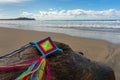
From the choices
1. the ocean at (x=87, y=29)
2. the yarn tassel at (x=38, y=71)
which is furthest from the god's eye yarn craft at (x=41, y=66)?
the ocean at (x=87, y=29)

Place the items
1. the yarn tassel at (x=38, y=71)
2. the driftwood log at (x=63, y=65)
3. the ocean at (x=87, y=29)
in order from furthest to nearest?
the ocean at (x=87, y=29)
the driftwood log at (x=63, y=65)
the yarn tassel at (x=38, y=71)

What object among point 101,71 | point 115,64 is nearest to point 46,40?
point 101,71

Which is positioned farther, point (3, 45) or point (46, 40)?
point (3, 45)

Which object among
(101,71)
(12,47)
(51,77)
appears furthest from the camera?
(12,47)

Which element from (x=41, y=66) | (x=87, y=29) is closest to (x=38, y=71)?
(x=41, y=66)

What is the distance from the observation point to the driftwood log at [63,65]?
218 centimetres

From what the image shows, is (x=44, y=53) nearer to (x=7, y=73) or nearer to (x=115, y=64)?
(x=7, y=73)

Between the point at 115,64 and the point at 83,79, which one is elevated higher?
the point at 83,79

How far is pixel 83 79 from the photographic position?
252 centimetres

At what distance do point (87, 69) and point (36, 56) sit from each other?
2.07 feet

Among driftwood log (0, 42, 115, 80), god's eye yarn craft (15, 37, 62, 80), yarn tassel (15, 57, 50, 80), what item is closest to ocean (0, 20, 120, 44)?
driftwood log (0, 42, 115, 80)

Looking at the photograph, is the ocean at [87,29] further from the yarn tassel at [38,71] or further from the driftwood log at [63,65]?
the yarn tassel at [38,71]

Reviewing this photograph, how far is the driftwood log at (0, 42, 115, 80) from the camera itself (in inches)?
85.9

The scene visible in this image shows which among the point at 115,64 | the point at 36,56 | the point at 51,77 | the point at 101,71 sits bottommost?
the point at 115,64
